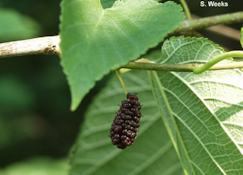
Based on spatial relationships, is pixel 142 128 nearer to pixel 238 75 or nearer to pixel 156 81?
pixel 156 81

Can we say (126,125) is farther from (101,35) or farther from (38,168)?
(38,168)

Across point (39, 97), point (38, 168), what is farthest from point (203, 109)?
point (39, 97)

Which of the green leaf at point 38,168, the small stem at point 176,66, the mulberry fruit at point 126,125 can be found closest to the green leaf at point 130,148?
the mulberry fruit at point 126,125

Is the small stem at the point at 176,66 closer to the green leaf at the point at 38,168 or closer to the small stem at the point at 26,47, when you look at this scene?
the small stem at the point at 26,47

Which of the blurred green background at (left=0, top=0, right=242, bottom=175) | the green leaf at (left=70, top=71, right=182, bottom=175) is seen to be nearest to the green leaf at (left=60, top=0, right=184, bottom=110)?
the green leaf at (left=70, top=71, right=182, bottom=175)

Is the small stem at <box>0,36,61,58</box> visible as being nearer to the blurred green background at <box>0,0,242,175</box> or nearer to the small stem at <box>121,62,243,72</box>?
the small stem at <box>121,62,243,72</box>
